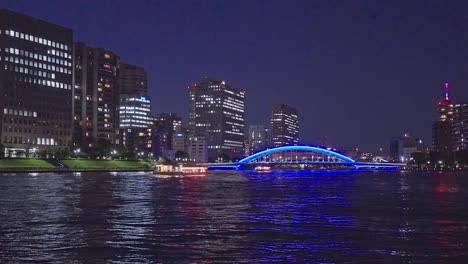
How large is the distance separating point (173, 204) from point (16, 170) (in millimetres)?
116992

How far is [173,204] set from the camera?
181 feet

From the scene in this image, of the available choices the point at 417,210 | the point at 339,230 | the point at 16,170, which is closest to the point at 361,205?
the point at 417,210

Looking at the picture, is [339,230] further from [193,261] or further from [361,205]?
[361,205]

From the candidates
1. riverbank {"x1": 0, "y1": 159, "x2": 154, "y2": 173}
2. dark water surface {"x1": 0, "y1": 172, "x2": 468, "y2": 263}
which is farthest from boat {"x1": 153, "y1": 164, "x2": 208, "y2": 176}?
dark water surface {"x1": 0, "y1": 172, "x2": 468, "y2": 263}

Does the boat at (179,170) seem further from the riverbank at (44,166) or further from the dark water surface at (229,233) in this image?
the dark water surface at (229,233)

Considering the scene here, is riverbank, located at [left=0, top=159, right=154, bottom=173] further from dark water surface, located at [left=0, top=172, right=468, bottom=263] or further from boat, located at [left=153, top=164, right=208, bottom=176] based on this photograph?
dark water surface, located at [left=0, top=172, right=468, bottom=263]

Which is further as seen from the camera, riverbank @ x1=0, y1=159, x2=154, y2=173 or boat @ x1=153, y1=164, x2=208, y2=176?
riverbank @ x1=0, y1=159, x2=154, y2=173

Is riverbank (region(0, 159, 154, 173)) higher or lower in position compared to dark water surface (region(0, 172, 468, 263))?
higher

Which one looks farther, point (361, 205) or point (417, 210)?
point (361, 205)

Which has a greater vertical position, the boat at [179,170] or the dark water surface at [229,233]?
the boat at [179,170]

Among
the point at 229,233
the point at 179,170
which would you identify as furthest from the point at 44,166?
the point at 229,233

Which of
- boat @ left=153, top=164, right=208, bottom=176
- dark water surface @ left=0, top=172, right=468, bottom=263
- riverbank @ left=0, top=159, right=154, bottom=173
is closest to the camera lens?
dark water surface @ left=0, top=172, right=468, bottom=263

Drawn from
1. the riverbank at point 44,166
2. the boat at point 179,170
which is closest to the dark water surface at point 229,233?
the boat at point 179,170

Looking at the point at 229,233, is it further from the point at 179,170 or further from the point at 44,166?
the point at 44,166
